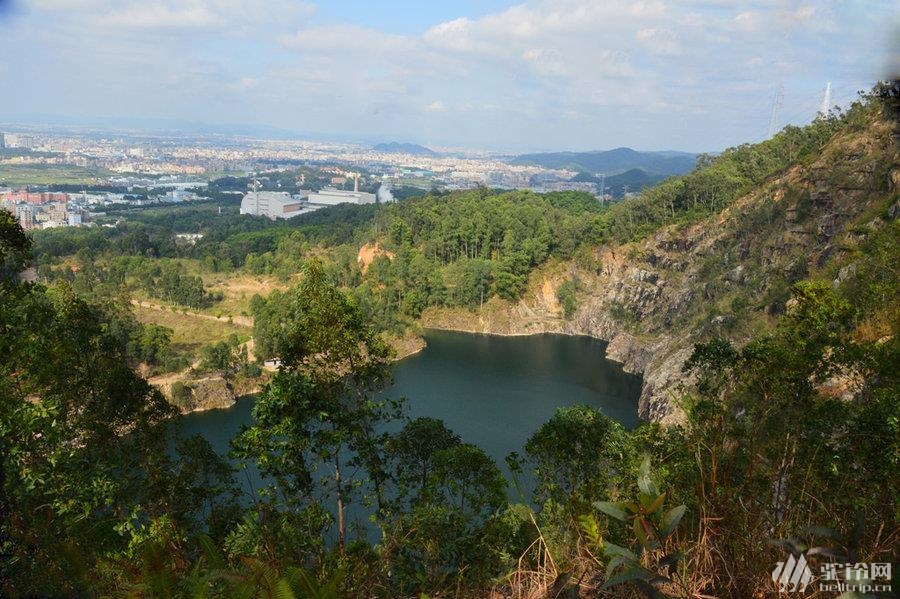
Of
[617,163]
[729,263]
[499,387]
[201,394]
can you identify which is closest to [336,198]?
[201,394]

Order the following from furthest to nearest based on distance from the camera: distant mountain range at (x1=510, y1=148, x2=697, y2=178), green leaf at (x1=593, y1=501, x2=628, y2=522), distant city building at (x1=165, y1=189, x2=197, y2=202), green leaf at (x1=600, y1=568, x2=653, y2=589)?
1. distant mountain range at (x1=510, y1=148, x2=697, y2=178)
2. distant city building at (x1=165, y1=189, x2=197, y2=202)
3. green leaf at (x1=593, y1=501, x2=628, y2=522)
4. green leaf at (x1=600, y1=568, x2=653, y2=589)

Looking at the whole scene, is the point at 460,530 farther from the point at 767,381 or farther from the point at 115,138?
the point at 115,138

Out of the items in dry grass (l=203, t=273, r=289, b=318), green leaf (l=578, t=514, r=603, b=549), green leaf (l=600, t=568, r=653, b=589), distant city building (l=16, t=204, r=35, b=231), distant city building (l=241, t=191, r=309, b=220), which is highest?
green leaf (l=600, t=568, r=653, b=589)

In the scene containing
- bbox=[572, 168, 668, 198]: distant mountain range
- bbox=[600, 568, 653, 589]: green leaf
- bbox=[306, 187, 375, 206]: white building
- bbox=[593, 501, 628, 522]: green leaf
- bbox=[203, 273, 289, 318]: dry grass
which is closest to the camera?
bbox=[600, 568, 653, 589]: green leaf

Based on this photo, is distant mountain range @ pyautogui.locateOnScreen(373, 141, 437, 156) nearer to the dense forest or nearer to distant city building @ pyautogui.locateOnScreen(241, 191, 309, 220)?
distant city building @ pyautogui.locateOnScreen(241, 191, 309, 220)

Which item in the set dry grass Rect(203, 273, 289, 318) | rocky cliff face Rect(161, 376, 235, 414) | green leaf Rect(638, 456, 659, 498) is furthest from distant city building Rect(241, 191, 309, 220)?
green leaf Rect(638, 456, 659, 498)

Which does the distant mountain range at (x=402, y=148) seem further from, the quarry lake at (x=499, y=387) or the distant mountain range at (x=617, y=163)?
the quarry lake at (x=499, y=387)
